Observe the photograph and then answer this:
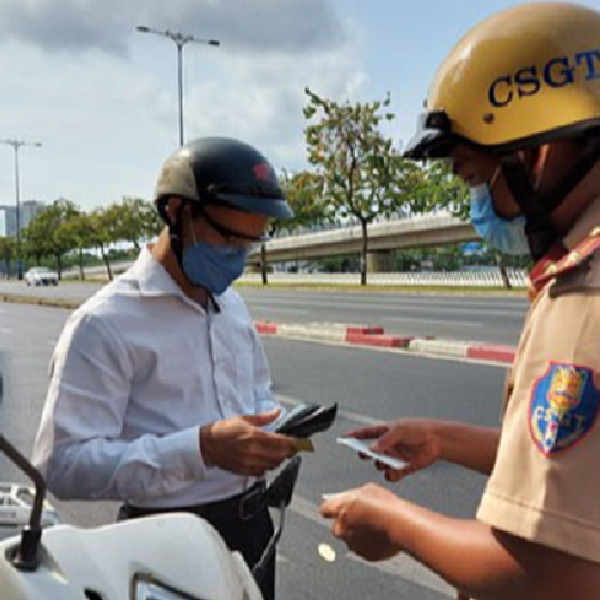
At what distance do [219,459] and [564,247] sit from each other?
3.07ft

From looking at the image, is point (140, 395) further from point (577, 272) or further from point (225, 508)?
point (577, 272)

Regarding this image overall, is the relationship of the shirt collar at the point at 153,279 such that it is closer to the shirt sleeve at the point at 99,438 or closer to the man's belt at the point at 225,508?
the shirt sleeve at the point at 99,438

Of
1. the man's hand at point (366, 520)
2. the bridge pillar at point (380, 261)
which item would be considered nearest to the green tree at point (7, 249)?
the bridge pillar at point (380, 261)

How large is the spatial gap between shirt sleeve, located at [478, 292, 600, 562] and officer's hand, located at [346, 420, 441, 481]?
641 millimetres

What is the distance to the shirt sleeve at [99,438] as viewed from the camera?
2047 mm

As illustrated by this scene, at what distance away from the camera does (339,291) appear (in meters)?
38.0

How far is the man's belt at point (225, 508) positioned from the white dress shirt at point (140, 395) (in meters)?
0.01

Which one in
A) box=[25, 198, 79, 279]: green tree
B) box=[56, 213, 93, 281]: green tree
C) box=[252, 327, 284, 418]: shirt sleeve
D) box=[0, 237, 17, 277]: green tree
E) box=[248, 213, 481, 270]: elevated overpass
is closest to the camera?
box=[252, 327, 284, 418]: shirt sleeve

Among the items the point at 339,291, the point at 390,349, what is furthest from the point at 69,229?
the point at 390,349

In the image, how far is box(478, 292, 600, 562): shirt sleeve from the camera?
1.23m

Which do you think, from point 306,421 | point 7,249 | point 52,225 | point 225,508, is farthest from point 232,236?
point 7,249

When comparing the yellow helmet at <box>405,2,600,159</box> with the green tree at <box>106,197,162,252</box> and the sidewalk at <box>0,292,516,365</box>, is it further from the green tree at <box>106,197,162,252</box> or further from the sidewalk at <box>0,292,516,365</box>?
the green tree at <box>106,197,162,252</box>

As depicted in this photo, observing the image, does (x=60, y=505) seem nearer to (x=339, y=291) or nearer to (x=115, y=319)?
(x=115, y=319)

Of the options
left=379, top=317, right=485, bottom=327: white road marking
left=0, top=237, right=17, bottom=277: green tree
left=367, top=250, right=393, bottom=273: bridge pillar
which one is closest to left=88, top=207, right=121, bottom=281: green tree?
left=367, top=250, right=393, bottom=273: bridge pillar
